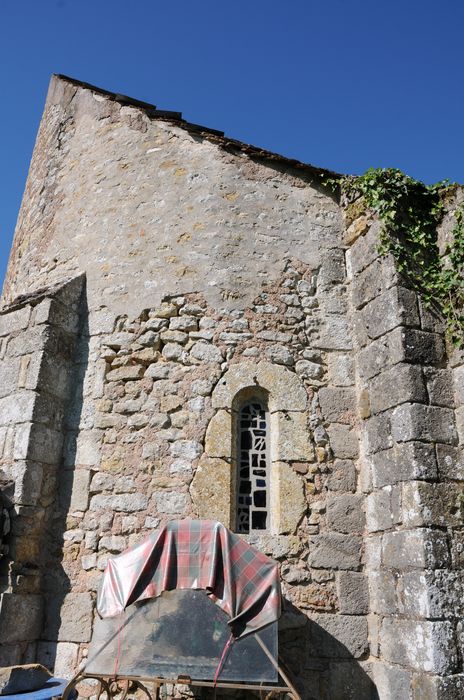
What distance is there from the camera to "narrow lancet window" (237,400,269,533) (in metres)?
5.76

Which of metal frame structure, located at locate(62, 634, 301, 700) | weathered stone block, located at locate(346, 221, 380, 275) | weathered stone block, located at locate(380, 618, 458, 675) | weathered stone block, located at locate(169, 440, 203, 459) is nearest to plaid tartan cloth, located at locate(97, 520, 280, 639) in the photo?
metal frame structure, located at locate(62, 634, 301, 700)

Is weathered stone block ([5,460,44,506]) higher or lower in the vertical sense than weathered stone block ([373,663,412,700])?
higher

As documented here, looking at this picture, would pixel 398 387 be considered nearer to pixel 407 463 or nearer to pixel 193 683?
pixel 407 463

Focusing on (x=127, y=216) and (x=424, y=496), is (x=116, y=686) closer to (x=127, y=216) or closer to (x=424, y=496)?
(x=424, y=496)

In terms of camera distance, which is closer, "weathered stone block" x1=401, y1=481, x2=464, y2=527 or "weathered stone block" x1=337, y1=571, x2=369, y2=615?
"weathered stone block" x1=401, y1=481, x2=464, y2=527

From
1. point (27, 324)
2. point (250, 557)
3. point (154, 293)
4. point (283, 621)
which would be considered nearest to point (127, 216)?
point (154, 293)

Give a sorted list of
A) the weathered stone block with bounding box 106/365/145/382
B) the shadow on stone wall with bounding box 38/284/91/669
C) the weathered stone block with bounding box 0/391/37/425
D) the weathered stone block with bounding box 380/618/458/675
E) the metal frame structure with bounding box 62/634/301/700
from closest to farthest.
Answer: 1. the metal frame structure with bounding box 62/634/301/700
2. the weathered stone block with bounding box 380/618/458/675
3. the shadow on stone wall with bounding box 38/284/91/669
4. the weathered stone block with bounding box 0/391/37/425
5. the weathered stone block with bounding box 106/365/145/382

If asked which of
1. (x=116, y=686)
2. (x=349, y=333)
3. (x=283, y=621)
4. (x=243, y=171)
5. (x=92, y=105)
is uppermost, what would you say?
(x=92, y=105)

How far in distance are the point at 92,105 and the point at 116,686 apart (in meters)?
6.52

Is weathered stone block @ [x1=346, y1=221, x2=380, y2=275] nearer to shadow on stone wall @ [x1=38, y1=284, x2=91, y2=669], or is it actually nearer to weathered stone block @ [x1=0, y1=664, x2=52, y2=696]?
shadow on stone wall @ [x1=38, y1=284, x2=91, y2=669]

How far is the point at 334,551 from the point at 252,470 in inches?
40.1

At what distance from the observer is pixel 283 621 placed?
528 cm

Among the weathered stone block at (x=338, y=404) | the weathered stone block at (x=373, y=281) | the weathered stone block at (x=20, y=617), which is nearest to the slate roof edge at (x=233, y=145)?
the weathered stone block at (x=373, y=281)

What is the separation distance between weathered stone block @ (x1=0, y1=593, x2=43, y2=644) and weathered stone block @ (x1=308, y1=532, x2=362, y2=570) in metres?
2.40
